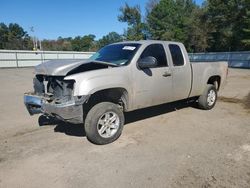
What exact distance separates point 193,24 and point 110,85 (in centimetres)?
4855

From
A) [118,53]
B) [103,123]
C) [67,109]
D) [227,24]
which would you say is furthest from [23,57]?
[227,24]

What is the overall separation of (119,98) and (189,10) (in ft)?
226

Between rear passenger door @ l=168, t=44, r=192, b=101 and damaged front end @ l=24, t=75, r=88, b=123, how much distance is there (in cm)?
261

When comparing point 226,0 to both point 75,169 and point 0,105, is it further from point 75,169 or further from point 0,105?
point 75,169

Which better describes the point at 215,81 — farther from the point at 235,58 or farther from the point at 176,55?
the point at 235,58

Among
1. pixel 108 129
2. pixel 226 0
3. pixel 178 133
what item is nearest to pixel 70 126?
pixel 108 129

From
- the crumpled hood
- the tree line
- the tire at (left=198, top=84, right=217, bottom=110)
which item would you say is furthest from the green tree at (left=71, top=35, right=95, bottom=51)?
the crumpled hood

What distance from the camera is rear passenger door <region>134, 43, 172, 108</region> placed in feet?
17.5

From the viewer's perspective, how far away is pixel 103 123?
4895 millimetres

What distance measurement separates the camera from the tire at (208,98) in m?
7.36

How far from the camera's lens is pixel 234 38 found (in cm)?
4238

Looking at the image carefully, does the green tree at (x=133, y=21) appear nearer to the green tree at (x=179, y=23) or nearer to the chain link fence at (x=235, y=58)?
the green tree at (x=179, y=23)

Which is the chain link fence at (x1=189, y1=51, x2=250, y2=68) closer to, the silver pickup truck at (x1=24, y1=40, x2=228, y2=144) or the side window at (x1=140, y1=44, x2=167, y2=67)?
the silver pickup truck at (x1=24, y1=40, x2=228, y2=144)

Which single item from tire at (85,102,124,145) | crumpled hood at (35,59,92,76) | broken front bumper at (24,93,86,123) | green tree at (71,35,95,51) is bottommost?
Result: tire at (85,102,124,145)
